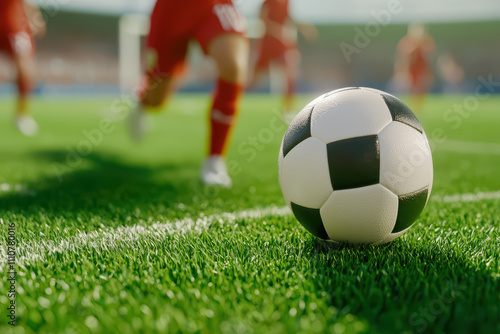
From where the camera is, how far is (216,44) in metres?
3.20

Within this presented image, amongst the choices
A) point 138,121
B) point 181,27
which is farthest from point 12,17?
point 181,27

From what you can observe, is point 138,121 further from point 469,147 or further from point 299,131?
point 469,147

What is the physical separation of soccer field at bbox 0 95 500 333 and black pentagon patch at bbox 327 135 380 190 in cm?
28

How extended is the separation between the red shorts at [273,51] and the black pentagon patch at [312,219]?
8.72 metres

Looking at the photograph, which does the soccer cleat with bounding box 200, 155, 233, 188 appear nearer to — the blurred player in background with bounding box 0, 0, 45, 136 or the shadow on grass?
the shadow on grass

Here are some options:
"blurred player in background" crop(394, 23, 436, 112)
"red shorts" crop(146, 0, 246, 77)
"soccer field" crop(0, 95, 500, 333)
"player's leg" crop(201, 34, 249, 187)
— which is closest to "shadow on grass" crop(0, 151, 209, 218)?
"soccer field" crop(0, 95, 500, 333)

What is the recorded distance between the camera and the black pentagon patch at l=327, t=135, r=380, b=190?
1.69 meters

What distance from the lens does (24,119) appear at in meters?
6.23

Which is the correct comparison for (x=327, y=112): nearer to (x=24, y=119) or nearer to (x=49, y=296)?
(x=49, y=296)

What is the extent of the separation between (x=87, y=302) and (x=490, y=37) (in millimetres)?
42475

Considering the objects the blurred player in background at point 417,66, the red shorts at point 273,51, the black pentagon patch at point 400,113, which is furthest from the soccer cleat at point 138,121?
the blurred player in background at point 417,66

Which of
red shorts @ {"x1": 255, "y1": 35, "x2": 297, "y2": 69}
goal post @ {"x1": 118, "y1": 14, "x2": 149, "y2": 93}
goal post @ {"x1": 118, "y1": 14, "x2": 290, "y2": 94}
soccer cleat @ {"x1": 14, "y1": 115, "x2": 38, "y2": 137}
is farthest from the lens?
goal post @ {"x1": 118, "y1": 14, "x2": 149, "y2": 93}

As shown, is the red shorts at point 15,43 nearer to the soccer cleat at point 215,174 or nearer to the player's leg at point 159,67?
the player's leg at point 159,67

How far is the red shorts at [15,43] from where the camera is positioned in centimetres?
573
